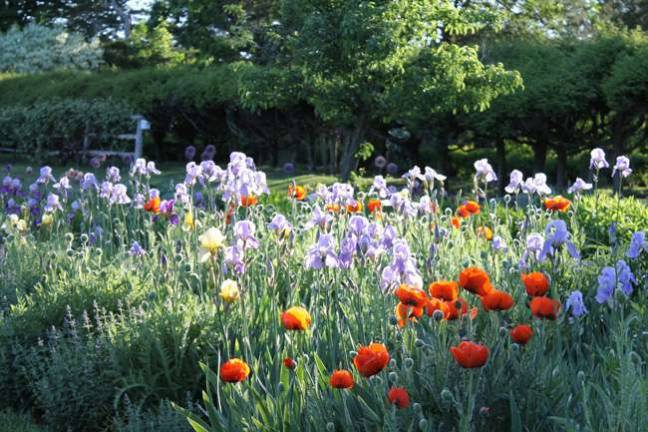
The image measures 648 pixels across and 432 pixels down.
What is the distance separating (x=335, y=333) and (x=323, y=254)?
0.37 m

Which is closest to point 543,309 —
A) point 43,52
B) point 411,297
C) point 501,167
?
point 411,297

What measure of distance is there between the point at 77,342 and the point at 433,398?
6.00 feet

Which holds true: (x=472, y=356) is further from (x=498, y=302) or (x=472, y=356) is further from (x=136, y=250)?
(x=136, y=250)

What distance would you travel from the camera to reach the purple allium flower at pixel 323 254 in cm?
336

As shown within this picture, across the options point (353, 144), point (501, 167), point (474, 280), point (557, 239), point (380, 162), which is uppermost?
point (474, 280)

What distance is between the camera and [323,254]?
11.1 ft

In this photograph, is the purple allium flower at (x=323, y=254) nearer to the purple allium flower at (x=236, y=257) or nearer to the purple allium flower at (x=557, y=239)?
the purple allium flower at (x=236, y=257)

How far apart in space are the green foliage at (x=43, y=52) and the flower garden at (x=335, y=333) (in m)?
24.8

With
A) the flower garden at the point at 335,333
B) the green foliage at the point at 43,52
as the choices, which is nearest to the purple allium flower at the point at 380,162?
the flower garden at the point at 335,333

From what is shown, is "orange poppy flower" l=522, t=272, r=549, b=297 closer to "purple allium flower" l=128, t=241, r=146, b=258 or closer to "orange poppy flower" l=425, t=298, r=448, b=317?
"orange poppy flower" l=425, t=298, r=448, b=317

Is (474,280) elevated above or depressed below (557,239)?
above

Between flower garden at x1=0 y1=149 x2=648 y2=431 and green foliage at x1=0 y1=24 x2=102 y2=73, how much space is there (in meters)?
24.8

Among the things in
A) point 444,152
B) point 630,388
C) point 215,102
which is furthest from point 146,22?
point 630,388

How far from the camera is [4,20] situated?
3466cm
